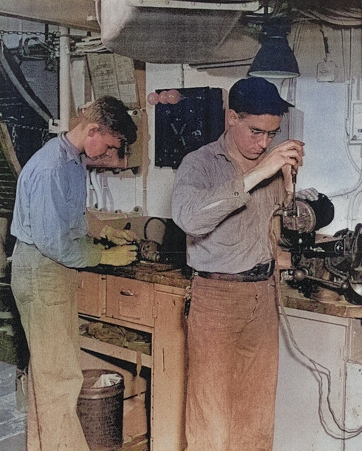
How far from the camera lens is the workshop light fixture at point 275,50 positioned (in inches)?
72.6

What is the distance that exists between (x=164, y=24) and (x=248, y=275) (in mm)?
744

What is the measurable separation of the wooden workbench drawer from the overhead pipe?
0.64 m

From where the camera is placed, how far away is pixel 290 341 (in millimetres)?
1924

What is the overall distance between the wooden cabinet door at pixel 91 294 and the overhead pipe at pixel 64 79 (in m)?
0.58

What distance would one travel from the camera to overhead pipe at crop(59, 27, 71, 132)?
7.77ft

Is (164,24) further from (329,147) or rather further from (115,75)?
(115,75)

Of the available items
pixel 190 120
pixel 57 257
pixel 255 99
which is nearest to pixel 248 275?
pixel 255 99

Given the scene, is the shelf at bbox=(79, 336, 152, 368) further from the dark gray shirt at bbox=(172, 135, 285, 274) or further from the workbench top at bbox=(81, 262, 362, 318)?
the dark gray shirt at bbox=(172, 135, 285, 274)

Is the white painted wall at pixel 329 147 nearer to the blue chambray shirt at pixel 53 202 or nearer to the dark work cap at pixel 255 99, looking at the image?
the dark work cap at pixel 255 99

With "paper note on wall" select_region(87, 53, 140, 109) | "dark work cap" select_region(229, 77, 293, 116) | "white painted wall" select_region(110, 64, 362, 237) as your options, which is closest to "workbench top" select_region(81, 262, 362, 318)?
"white painted wall" select_region(110, 64, 362, 237)

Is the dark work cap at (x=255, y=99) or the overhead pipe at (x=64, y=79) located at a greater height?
the overhead pipe at (x=64, y=79)

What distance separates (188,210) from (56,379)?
0.86 m

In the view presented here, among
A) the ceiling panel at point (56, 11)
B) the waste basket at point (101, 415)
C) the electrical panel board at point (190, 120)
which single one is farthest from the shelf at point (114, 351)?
the ceiling panel at point (56, 11)

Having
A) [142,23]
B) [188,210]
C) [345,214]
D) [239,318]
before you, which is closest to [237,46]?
[142,23]
